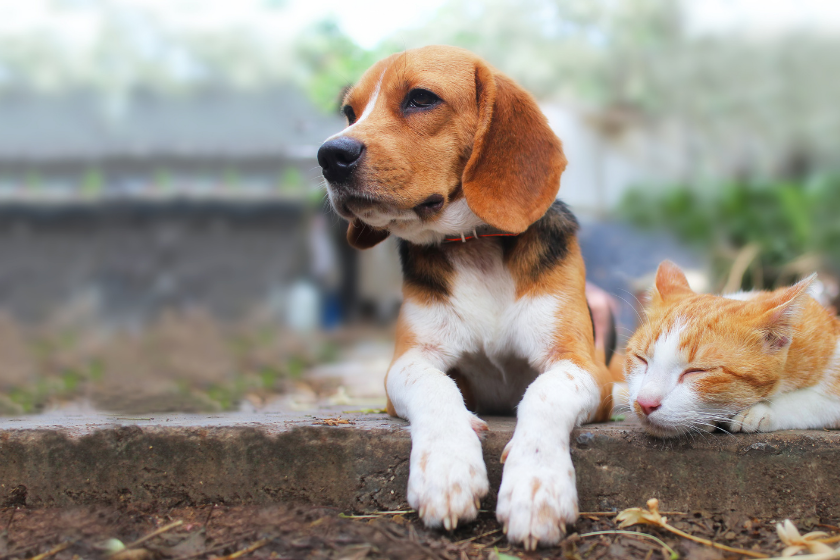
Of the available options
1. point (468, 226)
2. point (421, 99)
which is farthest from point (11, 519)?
point (421, 99)

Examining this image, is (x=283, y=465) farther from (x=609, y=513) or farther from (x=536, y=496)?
(x=609, y=513)

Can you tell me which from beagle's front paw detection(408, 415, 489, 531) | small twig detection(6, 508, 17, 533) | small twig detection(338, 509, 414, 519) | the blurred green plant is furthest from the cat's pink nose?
the blurred green plant

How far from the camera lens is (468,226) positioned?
107 inches

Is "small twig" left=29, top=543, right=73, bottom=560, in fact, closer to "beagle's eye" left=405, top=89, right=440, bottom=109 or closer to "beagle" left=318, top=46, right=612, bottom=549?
"beagle" left=318, top=46, right=612, bottom=549

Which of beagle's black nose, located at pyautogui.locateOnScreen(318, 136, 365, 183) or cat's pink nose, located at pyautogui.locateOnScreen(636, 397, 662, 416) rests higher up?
beagle's black nose, located at pyautogui.locateOnScreen(318, 136, 365, 183)

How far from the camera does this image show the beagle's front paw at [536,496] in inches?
74.2

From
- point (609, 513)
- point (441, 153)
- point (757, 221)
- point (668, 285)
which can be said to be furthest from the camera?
point (757, 221)

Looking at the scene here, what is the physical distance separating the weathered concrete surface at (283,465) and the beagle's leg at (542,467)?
138 millimetres

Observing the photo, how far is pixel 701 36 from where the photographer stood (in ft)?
37.8

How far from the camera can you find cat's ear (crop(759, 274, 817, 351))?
7.21 feet

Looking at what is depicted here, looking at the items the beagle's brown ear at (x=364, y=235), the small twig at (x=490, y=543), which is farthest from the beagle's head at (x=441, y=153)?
the small twig at (x=490, y=543)

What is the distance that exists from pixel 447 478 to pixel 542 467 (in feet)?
1.02

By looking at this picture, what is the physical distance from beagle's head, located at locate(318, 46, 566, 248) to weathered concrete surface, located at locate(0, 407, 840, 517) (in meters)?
0.91

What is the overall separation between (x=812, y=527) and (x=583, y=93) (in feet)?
38.1
